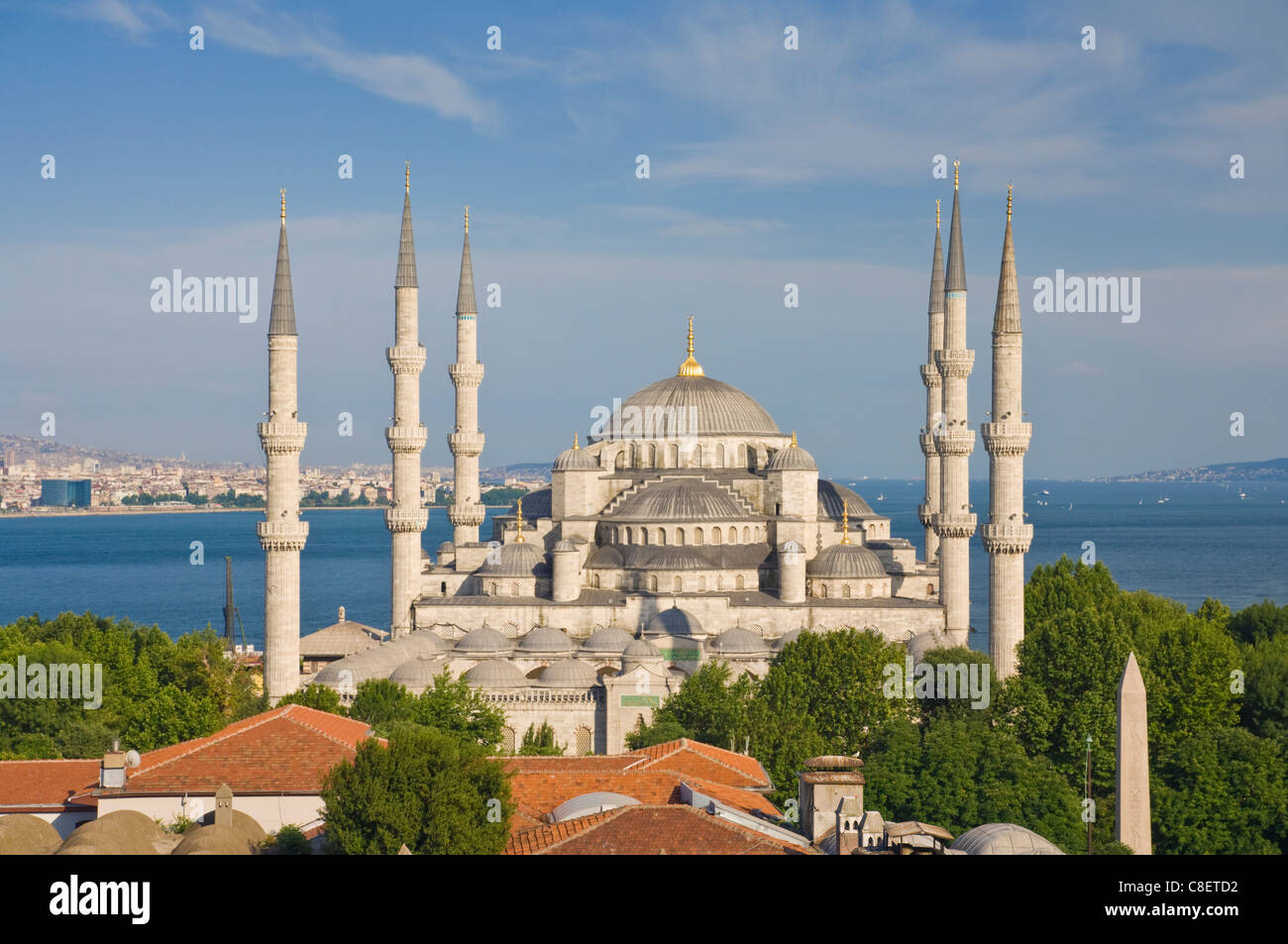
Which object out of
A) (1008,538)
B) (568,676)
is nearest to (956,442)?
(1008,538)

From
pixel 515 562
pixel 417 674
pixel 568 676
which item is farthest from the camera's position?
pixel 515 562

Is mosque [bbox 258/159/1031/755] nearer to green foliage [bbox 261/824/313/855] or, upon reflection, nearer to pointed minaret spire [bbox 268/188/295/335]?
pointed minaret spire [bbox 268/188/295/335]

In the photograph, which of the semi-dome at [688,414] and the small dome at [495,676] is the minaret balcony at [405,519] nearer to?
the small dome at [495,676]

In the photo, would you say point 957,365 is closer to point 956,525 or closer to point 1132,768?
point 956,525

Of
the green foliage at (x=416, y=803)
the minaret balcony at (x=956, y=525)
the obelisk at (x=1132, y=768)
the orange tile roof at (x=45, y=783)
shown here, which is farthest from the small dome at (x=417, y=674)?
the obelisk at (x=1132, y=768)

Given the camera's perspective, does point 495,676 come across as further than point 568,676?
No
